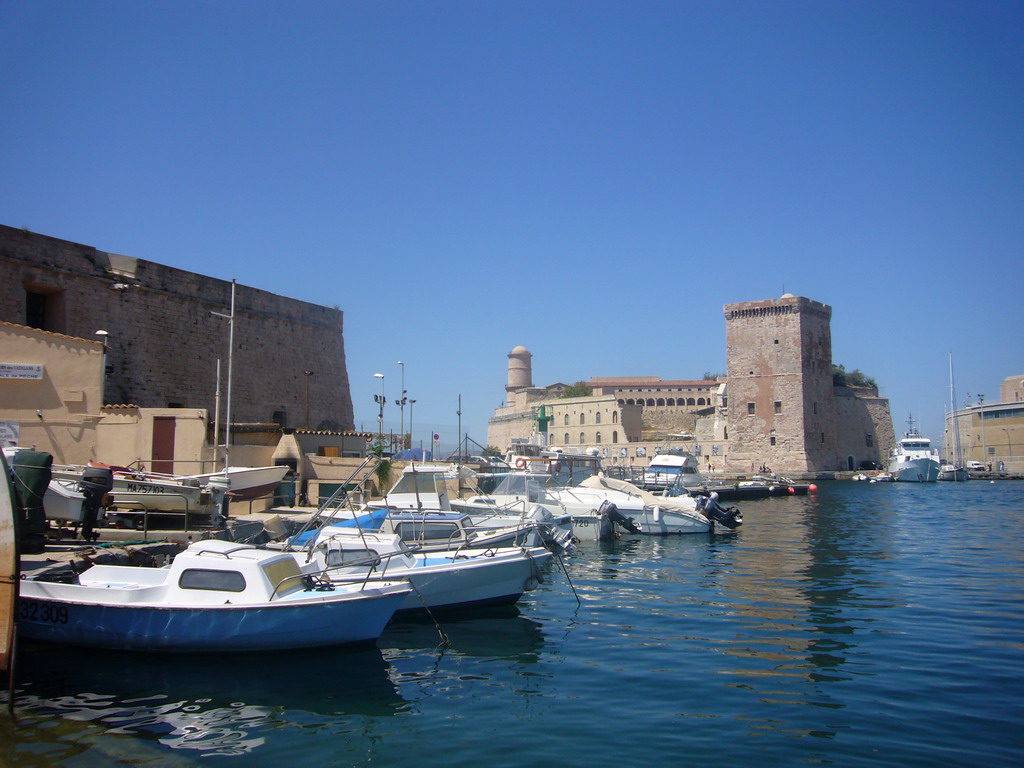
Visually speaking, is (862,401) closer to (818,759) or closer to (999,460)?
(999,460)

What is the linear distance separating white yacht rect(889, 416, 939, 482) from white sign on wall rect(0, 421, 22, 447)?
46.6m

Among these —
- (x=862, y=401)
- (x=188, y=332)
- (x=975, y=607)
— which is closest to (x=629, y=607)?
(x=975, y=607)

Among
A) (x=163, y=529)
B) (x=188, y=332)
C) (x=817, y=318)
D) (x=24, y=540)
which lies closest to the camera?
(x=24, y=540)

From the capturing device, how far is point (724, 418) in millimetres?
55281

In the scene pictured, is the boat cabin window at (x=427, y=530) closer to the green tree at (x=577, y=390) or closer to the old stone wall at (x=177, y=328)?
the old stone wall at (x=177, y=328)

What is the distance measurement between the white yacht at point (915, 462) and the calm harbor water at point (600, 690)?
38.9 m

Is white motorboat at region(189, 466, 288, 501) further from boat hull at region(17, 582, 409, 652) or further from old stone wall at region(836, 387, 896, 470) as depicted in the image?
old stone wall at region(836, 387, 896, 470)

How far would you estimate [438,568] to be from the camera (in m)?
9.88

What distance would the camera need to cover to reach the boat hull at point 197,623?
311 inches

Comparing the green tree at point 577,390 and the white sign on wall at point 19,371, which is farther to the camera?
the green tree at point 577,390

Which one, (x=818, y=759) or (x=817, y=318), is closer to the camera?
(x=818, y=759)

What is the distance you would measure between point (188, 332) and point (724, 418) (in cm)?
4199

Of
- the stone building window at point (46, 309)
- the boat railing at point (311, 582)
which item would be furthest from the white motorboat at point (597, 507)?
the stone building window at point (46, 309)

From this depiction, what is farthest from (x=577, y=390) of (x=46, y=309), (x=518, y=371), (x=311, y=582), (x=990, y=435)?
(x=311, y=582)
